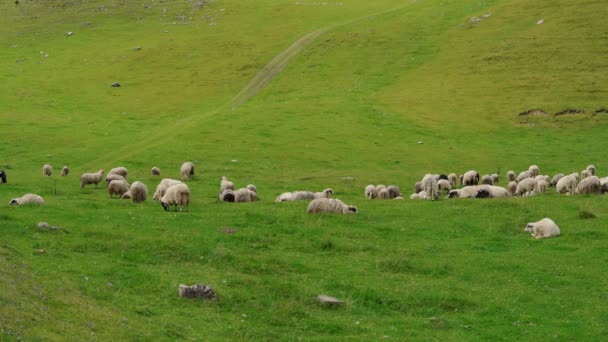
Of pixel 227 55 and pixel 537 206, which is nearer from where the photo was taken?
pixel 537 206

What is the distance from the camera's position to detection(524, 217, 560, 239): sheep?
77.3ft

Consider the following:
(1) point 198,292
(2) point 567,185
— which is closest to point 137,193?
(1) point 198,292

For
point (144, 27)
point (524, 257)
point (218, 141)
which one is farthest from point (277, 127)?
point (144, 27)

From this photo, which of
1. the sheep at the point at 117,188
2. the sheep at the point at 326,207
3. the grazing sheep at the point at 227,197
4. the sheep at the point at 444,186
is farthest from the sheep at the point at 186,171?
the sheep at the point at 326,207

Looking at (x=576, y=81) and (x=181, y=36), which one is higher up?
(x=181, y=36)

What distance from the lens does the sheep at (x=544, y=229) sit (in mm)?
23562

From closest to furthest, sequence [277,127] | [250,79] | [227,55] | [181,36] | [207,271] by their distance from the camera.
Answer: [207,271], [277,127], [250,79], [227,55], [181,36]

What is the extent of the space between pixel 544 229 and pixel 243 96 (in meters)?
48.6

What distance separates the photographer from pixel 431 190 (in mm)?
31047

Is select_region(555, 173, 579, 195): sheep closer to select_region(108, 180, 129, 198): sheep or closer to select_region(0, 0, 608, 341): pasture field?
select_region(0, 0, 608, 341): pasture field

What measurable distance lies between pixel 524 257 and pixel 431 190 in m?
9.78

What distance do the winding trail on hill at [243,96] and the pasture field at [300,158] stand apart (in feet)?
1.17

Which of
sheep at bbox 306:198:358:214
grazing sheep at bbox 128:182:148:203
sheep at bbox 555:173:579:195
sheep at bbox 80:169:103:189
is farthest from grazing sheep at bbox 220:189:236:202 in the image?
sheep at bbox 555:173:579:195

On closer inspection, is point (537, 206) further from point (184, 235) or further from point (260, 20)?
point (260, 20)
